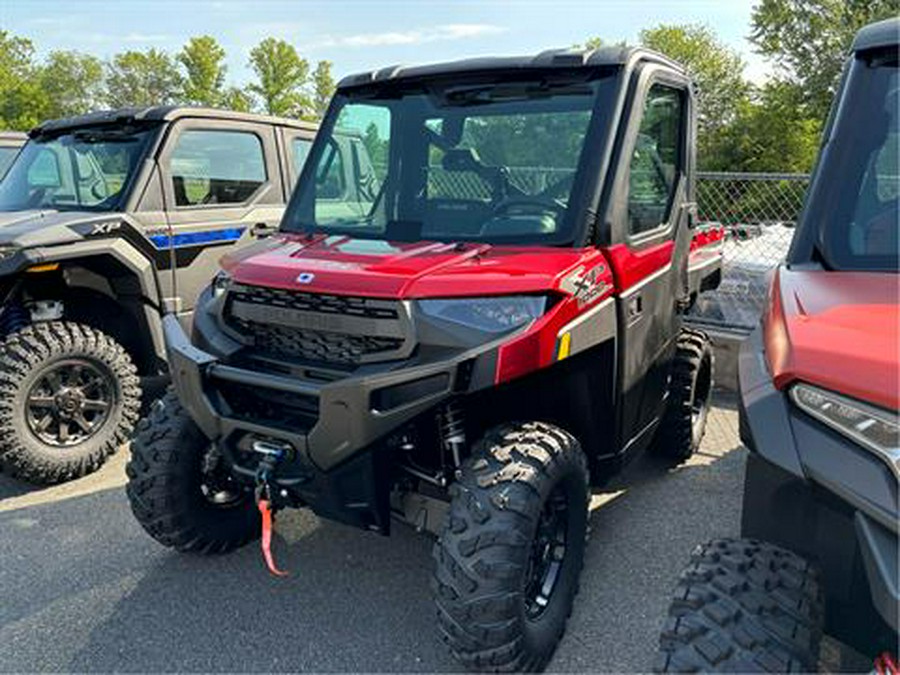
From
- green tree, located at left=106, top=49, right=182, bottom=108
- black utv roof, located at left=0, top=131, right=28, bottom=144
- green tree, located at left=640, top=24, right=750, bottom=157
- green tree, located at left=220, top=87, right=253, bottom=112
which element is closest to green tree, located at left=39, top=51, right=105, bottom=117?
green tree, located at left=106, top=49, right=182, bottom=108

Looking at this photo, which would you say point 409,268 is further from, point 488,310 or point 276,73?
point 276,73

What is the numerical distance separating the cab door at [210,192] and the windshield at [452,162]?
1.34 m

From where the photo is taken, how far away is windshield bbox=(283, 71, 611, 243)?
111 inches

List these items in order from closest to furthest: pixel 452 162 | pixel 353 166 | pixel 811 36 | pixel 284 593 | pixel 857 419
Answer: pixel 857 419
pixel 284 593
pixel 452 162
pixel 353 166
pixel 811 36

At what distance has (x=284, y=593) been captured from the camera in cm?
303

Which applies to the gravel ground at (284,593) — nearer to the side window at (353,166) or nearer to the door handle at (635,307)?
the door handle at (635,307)

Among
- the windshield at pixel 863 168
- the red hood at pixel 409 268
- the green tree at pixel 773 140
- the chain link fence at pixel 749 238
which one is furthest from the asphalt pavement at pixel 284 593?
the green tree at pixel 773 140

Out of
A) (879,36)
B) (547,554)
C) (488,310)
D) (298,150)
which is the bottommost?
(547,554)

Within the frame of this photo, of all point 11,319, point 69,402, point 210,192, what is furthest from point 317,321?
point 210,192

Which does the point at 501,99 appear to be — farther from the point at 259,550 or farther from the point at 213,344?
the point at 259,550

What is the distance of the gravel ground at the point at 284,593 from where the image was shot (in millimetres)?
2650

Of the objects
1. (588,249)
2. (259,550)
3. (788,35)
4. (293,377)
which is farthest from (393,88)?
(788,35)

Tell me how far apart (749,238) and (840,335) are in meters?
5.03

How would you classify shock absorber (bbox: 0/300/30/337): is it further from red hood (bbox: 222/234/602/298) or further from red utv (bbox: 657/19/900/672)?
red utv (bbox: 657/19/900/672)
